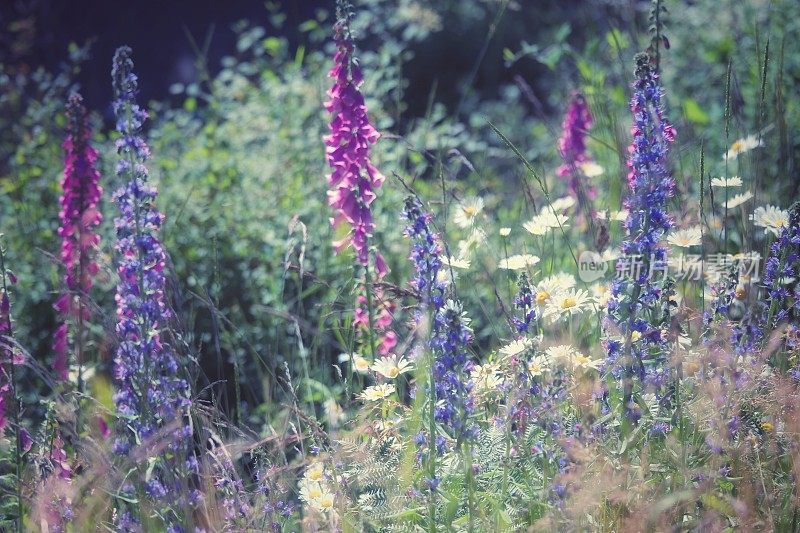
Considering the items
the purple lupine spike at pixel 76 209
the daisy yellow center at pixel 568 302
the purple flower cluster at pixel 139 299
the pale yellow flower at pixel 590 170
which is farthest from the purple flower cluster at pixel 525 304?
the pale yellow flower at pixel 590 170

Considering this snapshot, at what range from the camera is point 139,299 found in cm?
249

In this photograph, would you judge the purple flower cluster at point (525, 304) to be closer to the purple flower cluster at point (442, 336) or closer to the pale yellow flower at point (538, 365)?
the pale yellow flower at point (538, 365)

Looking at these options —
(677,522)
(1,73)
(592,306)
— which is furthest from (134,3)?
A: (677,522)

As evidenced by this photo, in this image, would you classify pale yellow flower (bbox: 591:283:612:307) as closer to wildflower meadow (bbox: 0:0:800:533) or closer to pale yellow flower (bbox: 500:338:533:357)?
wildflower meadow (bbox: 0:0:800:533)

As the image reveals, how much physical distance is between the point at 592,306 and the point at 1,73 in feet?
14.4

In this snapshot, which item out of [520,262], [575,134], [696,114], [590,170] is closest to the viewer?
[520,262]

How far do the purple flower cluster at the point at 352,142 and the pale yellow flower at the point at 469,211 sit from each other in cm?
33

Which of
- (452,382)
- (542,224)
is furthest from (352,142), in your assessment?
(452,382)

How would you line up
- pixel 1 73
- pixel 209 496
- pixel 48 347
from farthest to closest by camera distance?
pixel 1 73
pixel 48 347
pixel 209 496

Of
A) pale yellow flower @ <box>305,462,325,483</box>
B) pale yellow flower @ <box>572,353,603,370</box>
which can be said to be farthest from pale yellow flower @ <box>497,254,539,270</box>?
pale yellow flower @ <box>305,462,325,483</box>

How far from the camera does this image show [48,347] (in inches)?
178

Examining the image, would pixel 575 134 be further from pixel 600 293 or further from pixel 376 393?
pixel 376 393

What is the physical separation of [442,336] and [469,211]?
111 cm

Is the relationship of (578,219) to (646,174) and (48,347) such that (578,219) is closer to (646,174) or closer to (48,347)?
(646,174)
